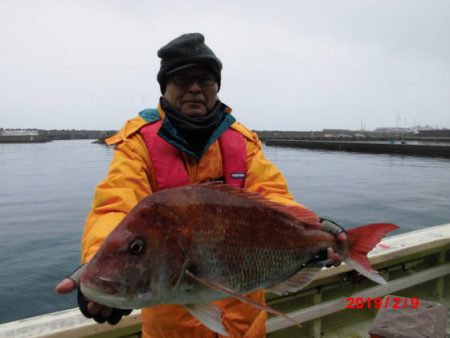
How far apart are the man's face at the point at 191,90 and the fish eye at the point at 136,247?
3.75 feet

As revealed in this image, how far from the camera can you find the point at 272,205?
2.13m

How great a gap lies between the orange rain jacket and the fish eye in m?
0.40

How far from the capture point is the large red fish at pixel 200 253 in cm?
155

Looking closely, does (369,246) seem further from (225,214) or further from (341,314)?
(341,314)

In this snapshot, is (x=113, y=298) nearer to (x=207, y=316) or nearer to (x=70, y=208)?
(x=207, y=316)

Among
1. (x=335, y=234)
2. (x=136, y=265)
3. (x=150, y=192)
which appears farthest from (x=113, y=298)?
(x=335, y=234)

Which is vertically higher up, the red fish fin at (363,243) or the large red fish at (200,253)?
the large red fish at (200,253)

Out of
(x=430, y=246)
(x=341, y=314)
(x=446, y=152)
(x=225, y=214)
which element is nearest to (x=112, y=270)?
(x=225, y=214)

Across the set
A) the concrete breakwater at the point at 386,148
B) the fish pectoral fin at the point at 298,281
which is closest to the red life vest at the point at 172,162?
the fish pectoral fin at the point at 298,281
